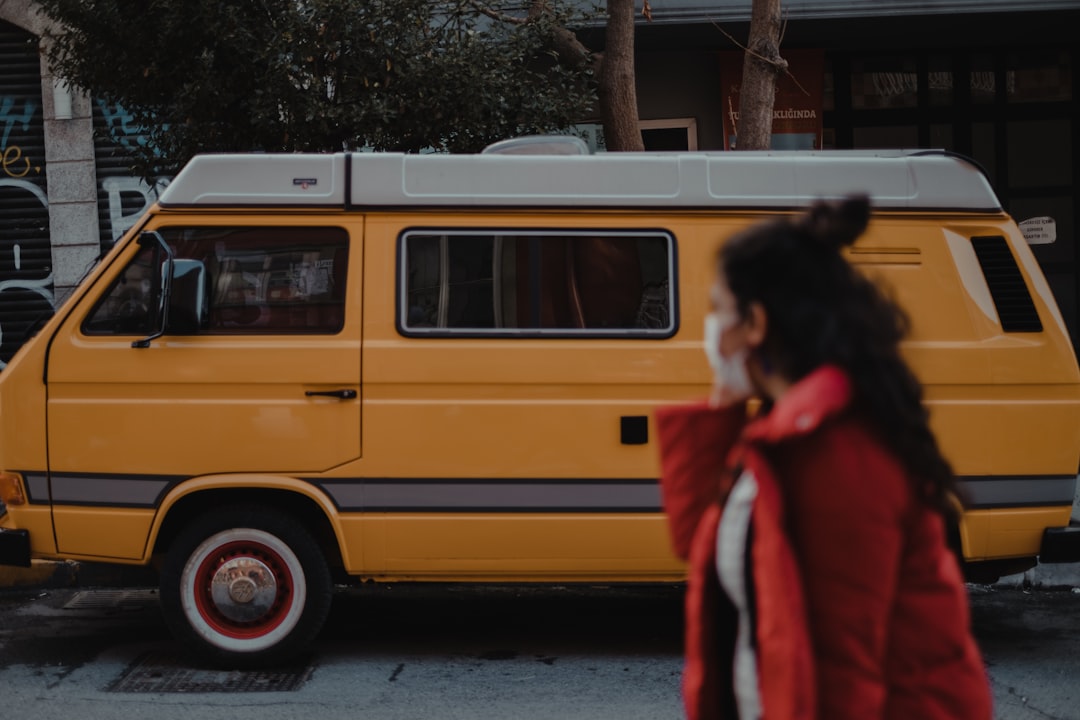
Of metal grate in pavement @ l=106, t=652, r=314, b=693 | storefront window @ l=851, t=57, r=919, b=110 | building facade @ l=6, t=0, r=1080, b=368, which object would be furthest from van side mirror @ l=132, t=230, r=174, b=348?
storefront window @ l=851, t=57, r=919, b=110

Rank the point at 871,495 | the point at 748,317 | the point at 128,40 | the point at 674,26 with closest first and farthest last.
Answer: the point at 871,495, the point at 748,317, the point at 128,40, the point at 674,26

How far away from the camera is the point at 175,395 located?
20.8 feet

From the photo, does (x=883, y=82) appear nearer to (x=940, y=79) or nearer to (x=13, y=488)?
(x=940, y=79)

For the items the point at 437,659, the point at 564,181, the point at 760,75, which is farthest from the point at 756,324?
the point at 760,75

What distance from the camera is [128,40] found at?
904 centimetres

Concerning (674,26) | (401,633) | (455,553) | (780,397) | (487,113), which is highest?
(674,26)

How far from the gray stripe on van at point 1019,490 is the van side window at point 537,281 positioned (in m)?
A: 1.67

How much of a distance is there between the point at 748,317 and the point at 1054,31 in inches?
520

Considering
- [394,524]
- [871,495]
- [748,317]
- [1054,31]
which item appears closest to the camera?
[871,495]

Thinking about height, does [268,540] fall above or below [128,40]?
below

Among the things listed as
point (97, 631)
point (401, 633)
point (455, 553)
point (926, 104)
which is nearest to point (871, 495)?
point (455, 553)

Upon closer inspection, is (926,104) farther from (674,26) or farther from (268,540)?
(268,540)

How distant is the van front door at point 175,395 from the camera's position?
20.8 ft

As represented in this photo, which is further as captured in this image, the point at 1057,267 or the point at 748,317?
the point at 1057,267
